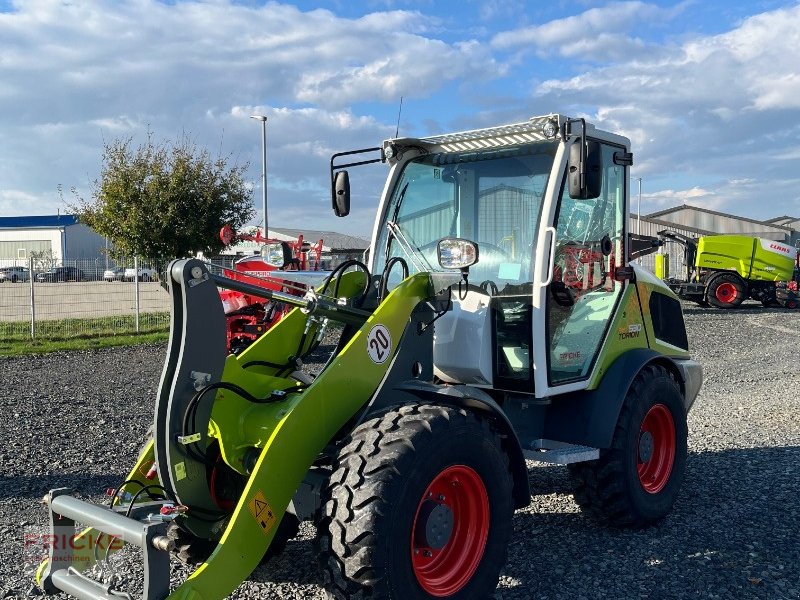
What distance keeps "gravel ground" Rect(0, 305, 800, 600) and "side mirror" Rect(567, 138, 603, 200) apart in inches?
83.0

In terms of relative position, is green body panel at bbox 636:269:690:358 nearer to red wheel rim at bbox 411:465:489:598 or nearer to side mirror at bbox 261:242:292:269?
red wheel rim at bbox 411:465:489:598

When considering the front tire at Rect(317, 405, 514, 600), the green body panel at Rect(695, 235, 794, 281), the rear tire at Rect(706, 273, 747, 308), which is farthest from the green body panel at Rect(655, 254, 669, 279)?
the front tire at Rect(317, 405, 514, 600)

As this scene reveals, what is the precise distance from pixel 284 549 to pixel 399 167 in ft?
8.63

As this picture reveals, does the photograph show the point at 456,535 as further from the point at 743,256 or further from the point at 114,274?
the point at 743,256

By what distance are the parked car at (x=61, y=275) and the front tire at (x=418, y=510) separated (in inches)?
531

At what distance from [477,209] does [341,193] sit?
3.19 ft

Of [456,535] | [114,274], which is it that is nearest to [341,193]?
[456,535]

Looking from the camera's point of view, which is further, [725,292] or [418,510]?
[725,292]

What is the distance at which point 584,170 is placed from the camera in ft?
13.1

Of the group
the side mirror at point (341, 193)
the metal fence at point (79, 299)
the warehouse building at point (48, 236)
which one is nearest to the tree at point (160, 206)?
the metal fence at point (79, 299)

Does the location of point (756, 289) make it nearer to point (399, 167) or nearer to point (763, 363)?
point (763, 363)

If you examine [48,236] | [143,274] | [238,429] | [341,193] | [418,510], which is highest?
[48,236]

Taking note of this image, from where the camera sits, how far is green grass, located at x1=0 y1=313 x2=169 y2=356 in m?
13.9

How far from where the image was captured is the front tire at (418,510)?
313cm
